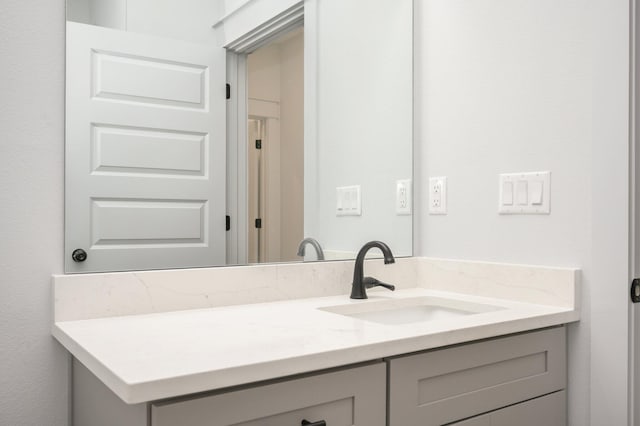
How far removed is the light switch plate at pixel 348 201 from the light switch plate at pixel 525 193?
46 cm

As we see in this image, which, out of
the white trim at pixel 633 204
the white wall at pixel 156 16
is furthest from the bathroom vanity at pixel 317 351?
the white wall at pixel 156 16

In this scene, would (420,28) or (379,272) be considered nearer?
(379,272)

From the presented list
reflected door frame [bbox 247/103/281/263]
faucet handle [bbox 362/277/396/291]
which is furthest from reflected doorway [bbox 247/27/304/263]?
faucet handle [bbox 362/277/396/291]

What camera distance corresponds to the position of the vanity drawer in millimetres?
1075

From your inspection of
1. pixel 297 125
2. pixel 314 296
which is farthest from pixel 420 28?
pixel 314 296

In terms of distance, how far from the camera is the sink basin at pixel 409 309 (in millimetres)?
1477

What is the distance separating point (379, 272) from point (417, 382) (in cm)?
64

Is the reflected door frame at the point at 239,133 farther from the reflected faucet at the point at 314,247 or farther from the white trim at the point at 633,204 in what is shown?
the white trim at the point at 633,204

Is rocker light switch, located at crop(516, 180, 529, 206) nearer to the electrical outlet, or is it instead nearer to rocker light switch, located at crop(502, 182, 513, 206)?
rocker light switch, located at crop(502, 182, 513, 206)

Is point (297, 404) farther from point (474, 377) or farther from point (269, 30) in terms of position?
point (269, 30)

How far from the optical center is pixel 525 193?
149 centimetres

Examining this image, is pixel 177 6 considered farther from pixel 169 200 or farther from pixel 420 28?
pixel 420 28

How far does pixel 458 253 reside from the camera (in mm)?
1704

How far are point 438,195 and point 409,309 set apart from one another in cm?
41
